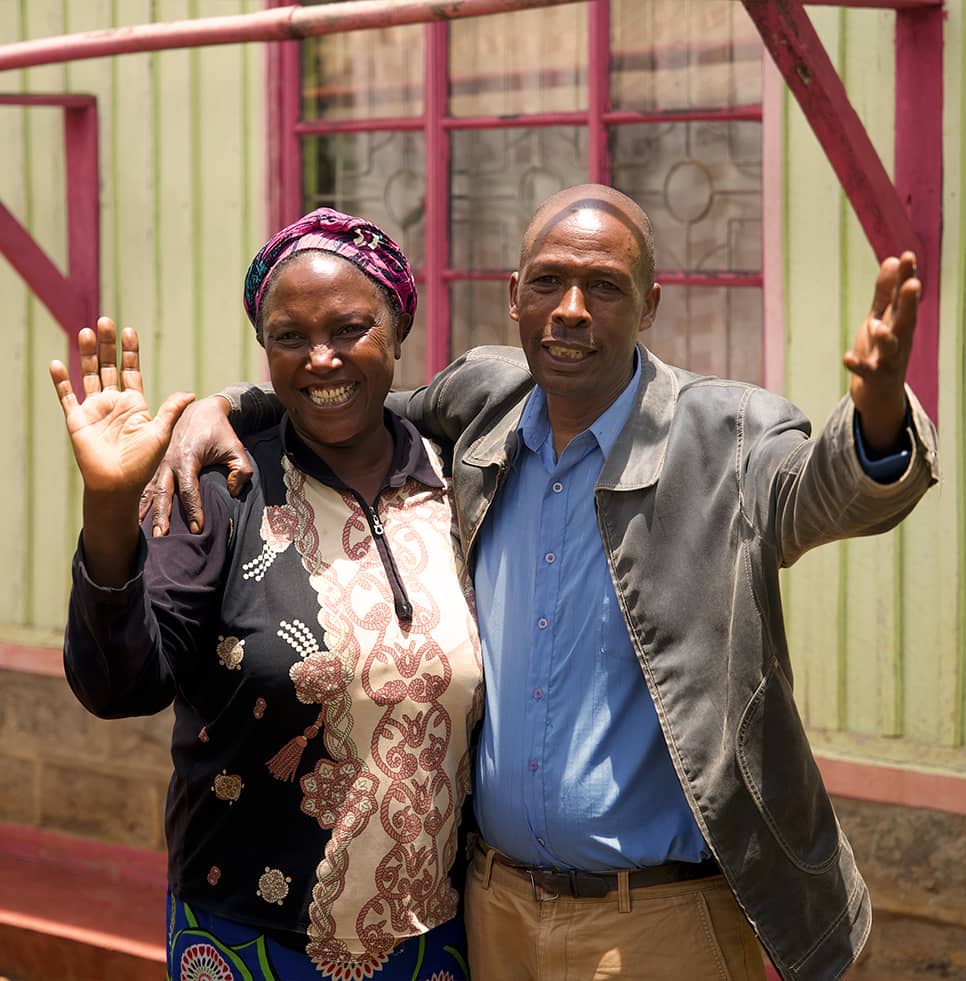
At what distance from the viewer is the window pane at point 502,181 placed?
15.1 ft

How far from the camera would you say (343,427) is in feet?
8.83

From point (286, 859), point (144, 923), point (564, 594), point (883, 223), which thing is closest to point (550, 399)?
point (564, 594)

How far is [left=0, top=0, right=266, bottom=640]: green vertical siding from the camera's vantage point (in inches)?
196

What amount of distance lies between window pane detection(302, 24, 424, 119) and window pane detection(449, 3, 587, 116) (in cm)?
15

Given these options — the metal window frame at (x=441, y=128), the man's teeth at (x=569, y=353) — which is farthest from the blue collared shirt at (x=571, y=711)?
the metal window frame at (x=441, y=128)

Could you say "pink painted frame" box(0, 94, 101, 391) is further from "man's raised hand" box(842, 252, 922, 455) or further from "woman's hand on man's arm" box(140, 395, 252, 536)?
"man's raised hand" box(842, 252, 922, 455)

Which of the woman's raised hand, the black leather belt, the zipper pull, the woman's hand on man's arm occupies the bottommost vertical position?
the black leather belt

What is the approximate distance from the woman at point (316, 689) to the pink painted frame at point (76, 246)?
255 centimetres

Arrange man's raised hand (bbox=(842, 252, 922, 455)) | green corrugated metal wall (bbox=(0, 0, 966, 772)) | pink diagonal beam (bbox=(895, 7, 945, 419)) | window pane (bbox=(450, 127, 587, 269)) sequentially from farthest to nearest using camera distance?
window pane (bbox=(450, 127, 587, 269)) < green corrugated metal wall (bbox=(0, 0, 966, 772)) < pink diagonal beam (bbox=(895, 7, 945, 419)) < man's raised hand (bbox=(842, 252, 922, 455))

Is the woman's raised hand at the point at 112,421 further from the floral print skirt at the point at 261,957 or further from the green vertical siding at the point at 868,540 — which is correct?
the green vertical siding at the point at 868,540

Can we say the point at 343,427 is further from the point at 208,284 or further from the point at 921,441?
the point at 208,284

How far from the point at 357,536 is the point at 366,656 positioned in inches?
9.2

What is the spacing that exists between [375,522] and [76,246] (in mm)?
2914

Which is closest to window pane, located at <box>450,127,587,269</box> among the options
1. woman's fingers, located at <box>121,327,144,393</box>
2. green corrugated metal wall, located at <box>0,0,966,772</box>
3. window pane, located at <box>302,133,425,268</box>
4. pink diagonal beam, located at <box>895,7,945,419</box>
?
window pane, located at <box>302,133,425,268</box>
